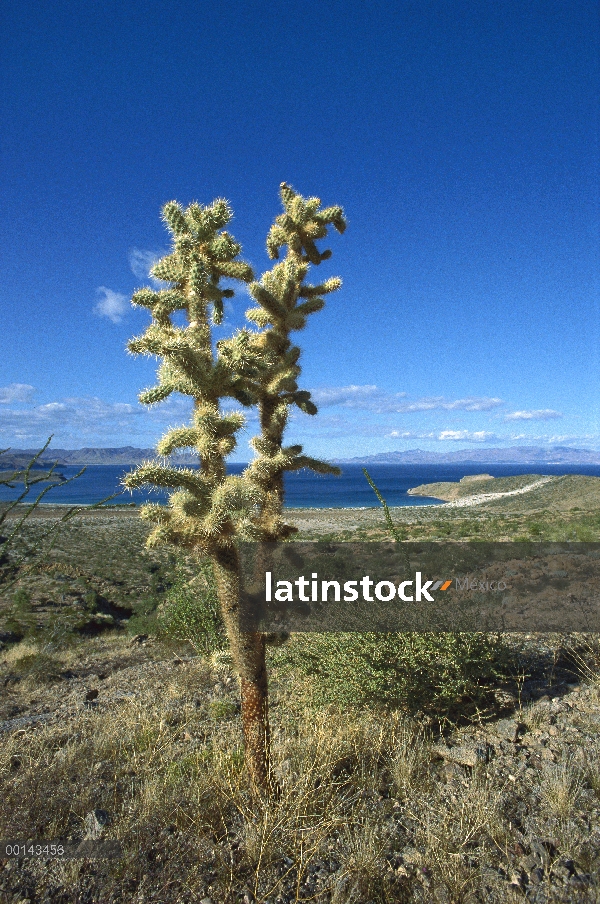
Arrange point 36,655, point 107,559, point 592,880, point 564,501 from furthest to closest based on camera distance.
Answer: point 564,501 < point 107,559 < point 36,655 < point 592,880

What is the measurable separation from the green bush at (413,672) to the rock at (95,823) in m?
2.62

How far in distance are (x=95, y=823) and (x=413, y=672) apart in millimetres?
3186

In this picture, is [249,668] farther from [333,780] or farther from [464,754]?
[464,754]

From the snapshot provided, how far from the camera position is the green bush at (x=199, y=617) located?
9640mm

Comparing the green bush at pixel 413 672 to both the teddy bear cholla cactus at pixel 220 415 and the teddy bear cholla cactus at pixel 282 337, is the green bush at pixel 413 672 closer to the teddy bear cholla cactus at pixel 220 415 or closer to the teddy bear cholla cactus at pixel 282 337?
the teddy bear cholla cactus at pixel 220 415

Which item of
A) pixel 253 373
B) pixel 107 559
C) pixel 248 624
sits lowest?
pixel 107 559

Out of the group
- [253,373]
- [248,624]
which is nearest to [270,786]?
[248,624]

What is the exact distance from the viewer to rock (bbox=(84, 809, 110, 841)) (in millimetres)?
3527

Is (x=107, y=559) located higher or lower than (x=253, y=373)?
lower

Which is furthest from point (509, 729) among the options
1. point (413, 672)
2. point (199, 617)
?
point (199, 617)

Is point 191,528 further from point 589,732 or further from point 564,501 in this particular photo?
point 564,501

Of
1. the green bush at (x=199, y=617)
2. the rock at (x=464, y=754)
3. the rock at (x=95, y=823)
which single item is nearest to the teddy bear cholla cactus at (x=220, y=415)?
the rock at (x=95, y=823)

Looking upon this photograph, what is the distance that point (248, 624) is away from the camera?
144 inches

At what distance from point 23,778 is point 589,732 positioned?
16.8 feet
